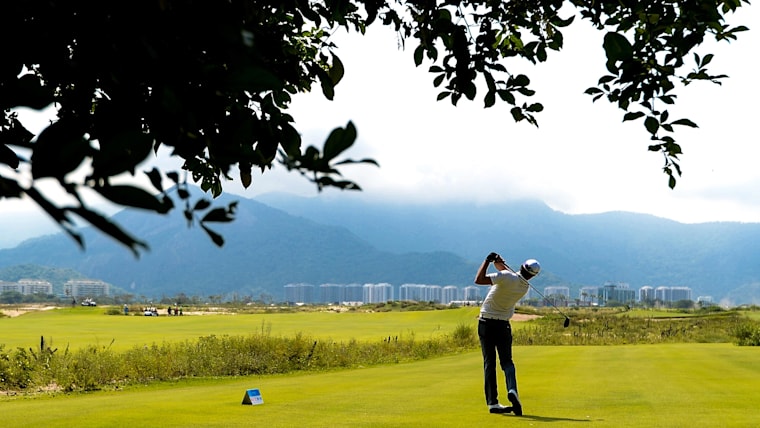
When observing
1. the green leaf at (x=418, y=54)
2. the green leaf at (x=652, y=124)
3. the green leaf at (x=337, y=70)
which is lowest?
the green leaf at (x=652, y=124)

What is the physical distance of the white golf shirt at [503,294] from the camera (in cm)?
1092

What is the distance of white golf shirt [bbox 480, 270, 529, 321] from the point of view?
1092 cm

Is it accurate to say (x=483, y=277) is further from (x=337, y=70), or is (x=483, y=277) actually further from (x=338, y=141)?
(x=338, y=141)

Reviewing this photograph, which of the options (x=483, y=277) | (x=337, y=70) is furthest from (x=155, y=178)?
(x=483, y=277)

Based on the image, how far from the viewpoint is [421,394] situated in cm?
1577

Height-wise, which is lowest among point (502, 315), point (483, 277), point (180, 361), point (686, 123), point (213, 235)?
point (180, 361)

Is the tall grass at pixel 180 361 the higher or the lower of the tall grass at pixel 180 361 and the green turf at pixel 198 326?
the higher

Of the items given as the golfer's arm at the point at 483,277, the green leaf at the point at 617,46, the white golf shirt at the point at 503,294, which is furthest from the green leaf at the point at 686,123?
the golfer's arm at the point at 483,277

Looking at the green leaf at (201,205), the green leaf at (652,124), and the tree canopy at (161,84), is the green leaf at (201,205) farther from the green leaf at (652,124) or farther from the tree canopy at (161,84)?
the green leaf at (652,124)

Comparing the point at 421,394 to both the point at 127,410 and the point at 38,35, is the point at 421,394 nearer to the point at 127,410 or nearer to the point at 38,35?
the point at 127,410

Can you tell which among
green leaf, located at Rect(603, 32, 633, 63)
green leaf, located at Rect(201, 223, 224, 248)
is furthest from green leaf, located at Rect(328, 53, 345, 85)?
green leaf, located at Rect(201, 223, 224, 248)

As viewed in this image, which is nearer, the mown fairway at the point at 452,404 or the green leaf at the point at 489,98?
the green leaf at the point at 489,98

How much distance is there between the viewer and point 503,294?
11.1 metres

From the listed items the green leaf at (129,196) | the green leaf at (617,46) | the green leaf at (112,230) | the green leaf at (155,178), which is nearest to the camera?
the green leaf at (112,230)
